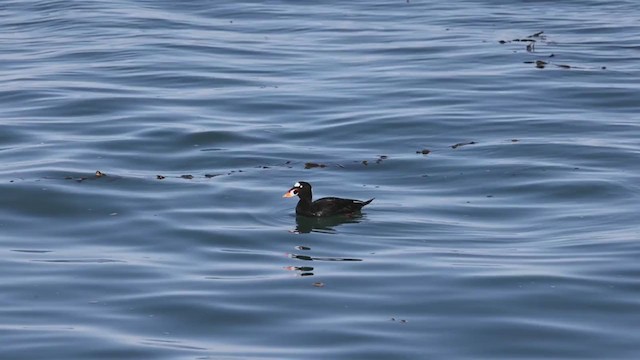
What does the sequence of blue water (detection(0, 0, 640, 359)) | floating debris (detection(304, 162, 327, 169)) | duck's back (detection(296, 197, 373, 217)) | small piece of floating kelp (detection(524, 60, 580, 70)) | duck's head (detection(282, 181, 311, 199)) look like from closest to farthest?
Answer: blue water (detection(0, 0, 640, 359)), duck's back (detection(296, 197, 373, 217)), duck's head (detection(282, 181, 311, 199)), floating debris (detection(304, 162, 327, 169)), small piece of floating kelp (detection(524, 60, 580, 70))

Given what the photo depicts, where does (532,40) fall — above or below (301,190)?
above

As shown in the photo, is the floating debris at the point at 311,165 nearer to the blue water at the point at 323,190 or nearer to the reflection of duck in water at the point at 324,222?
the blue water at the point at 323,190

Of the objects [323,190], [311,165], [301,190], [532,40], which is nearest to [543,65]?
[532,40]

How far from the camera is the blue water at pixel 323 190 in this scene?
46.1 feet

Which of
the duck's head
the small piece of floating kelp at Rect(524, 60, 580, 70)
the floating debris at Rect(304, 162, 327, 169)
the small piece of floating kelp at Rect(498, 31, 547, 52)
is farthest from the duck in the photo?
the small piece of floating kelp at Rect(498, 31, 547, 52)

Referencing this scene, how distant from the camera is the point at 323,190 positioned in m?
20.8

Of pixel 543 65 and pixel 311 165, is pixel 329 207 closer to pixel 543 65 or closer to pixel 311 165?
pixel 311 165

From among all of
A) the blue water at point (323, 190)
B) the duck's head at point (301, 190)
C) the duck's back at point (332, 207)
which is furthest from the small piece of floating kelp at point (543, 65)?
the duck's back at point (332, 207)

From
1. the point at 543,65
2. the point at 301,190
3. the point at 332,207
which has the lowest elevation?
the point at 332,207

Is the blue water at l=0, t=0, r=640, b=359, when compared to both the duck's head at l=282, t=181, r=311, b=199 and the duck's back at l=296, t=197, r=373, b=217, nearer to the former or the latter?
the duck's back at l=296, t=197, r=373, b=217

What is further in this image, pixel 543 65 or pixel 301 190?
pixel 543 65

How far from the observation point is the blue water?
1405 cm

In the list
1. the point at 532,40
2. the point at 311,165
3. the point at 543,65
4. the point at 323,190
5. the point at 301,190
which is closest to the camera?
the point at 301,190

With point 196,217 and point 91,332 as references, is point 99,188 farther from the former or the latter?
point 91,332
